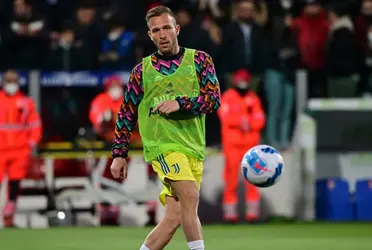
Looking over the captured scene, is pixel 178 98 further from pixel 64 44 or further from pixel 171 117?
pixel 64 44

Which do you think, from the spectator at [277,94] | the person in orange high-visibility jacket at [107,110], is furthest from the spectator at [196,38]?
the person in orange high-visibility jacket at [107,110]

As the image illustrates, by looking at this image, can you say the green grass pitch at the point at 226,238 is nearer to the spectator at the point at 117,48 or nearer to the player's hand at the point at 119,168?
the spectator at the point at 117,48

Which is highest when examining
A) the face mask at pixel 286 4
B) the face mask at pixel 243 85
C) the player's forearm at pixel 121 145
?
the face mask at pixel 286 4

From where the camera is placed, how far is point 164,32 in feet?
25.5

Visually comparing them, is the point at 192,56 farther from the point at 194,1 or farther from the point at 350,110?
the point at 194,1

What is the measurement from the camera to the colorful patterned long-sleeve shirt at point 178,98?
775cm

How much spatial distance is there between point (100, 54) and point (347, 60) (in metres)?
4.19

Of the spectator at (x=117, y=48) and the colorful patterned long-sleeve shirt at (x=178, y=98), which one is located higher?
the spectator at (x=117, y=48)

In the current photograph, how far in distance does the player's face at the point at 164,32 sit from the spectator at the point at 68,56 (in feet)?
30.8

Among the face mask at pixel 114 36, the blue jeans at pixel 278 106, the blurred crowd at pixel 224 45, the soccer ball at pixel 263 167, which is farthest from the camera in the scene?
the face mask at pixel 114 36

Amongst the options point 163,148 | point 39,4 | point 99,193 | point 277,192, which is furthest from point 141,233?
point 163,148

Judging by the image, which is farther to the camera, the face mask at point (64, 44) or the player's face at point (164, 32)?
the face mask at point (64, 44)

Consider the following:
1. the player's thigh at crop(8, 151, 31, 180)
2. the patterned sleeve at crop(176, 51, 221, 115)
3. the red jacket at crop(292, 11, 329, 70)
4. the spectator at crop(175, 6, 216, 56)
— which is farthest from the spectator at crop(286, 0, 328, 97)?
the patterned sleeve at crop(176, 51, 221, 115)

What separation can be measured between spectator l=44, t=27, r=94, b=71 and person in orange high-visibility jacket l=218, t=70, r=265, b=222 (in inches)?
96.4
